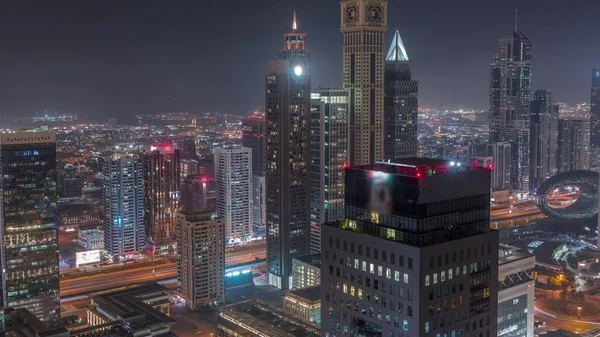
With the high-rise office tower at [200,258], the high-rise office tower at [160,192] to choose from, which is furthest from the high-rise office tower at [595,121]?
the high-rise office tower at [200,258]

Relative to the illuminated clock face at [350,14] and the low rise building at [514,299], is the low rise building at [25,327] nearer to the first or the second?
the low rise building at [514,299]

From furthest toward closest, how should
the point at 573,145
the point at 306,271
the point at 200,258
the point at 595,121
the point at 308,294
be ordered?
the point at 573,145, the point at 595,121, the point at 306,271, the point at 200,258, the point at 308,294

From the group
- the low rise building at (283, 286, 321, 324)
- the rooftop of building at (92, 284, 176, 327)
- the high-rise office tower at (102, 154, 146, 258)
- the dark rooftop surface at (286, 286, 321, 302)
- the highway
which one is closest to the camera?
the rooftop of building at (92, 284, 176, 327)

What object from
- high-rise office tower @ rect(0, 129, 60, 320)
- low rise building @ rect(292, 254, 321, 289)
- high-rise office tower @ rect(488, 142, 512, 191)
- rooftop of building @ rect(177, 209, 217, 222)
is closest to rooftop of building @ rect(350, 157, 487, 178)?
low rise building @ rect(292, 254, 321, 289)

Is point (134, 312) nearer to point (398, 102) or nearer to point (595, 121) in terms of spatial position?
point (398, 102)

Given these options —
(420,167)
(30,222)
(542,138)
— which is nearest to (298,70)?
(30,222)

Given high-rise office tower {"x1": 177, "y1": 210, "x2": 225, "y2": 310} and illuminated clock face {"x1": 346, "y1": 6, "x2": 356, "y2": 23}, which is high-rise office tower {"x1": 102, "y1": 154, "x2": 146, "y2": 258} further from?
illuminated clock face {"x1": 346, "y1": 6, "x2": 356, "y2": 23}

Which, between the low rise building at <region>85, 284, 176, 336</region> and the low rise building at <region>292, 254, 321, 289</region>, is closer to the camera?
the low rise building at <region>85, 284, 176, 336</region>

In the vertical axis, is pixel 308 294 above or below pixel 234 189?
below
